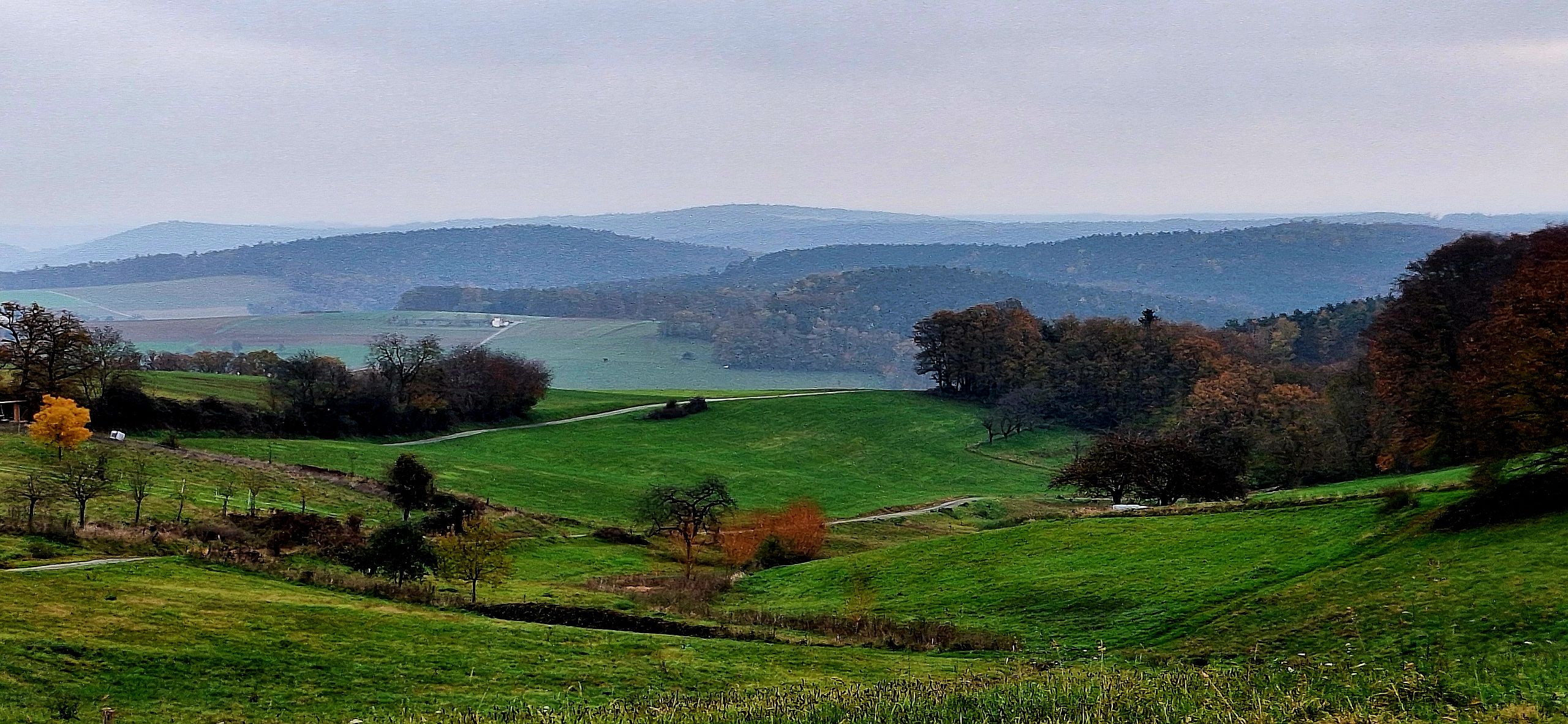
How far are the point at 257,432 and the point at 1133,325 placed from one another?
98.0 metres

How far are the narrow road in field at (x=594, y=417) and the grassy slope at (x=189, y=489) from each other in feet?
85.8

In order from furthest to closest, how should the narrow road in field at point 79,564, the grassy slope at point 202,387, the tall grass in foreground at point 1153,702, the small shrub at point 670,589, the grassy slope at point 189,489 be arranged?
1. the grassy slope at point 202,387
2. the grassy slope at point 189,489
3. the small shrub at point 670,589
4. the narrow road in field at point 79,564
5. the tall grass in foreground at point 1153,702

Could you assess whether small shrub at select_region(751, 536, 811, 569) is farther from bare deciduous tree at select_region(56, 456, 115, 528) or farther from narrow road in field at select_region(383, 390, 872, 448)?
narrow road in field at select_region(383, 390, 872, 448)

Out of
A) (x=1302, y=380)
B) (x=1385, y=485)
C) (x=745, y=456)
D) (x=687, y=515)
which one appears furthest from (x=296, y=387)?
(x=1302, y=380)

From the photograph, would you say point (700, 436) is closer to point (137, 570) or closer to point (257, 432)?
point (257, 432)

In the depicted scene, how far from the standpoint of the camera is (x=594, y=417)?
107 metres

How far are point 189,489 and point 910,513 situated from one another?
1698 inches

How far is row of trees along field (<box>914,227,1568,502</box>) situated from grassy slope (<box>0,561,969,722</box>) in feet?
65.2

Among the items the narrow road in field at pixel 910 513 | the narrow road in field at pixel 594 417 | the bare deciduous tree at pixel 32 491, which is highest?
the bare deciduous tree at pixel 32 491

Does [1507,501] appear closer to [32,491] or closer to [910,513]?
[32,491]

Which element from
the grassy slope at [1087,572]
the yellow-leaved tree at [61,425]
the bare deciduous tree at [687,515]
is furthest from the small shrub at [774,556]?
the yellow-leaved tree at [61,425]

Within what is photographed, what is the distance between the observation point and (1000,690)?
48.9 ft

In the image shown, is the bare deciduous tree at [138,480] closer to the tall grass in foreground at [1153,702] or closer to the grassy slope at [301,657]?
the grassy slope at [301,657]

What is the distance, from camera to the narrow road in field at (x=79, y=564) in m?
25.1
